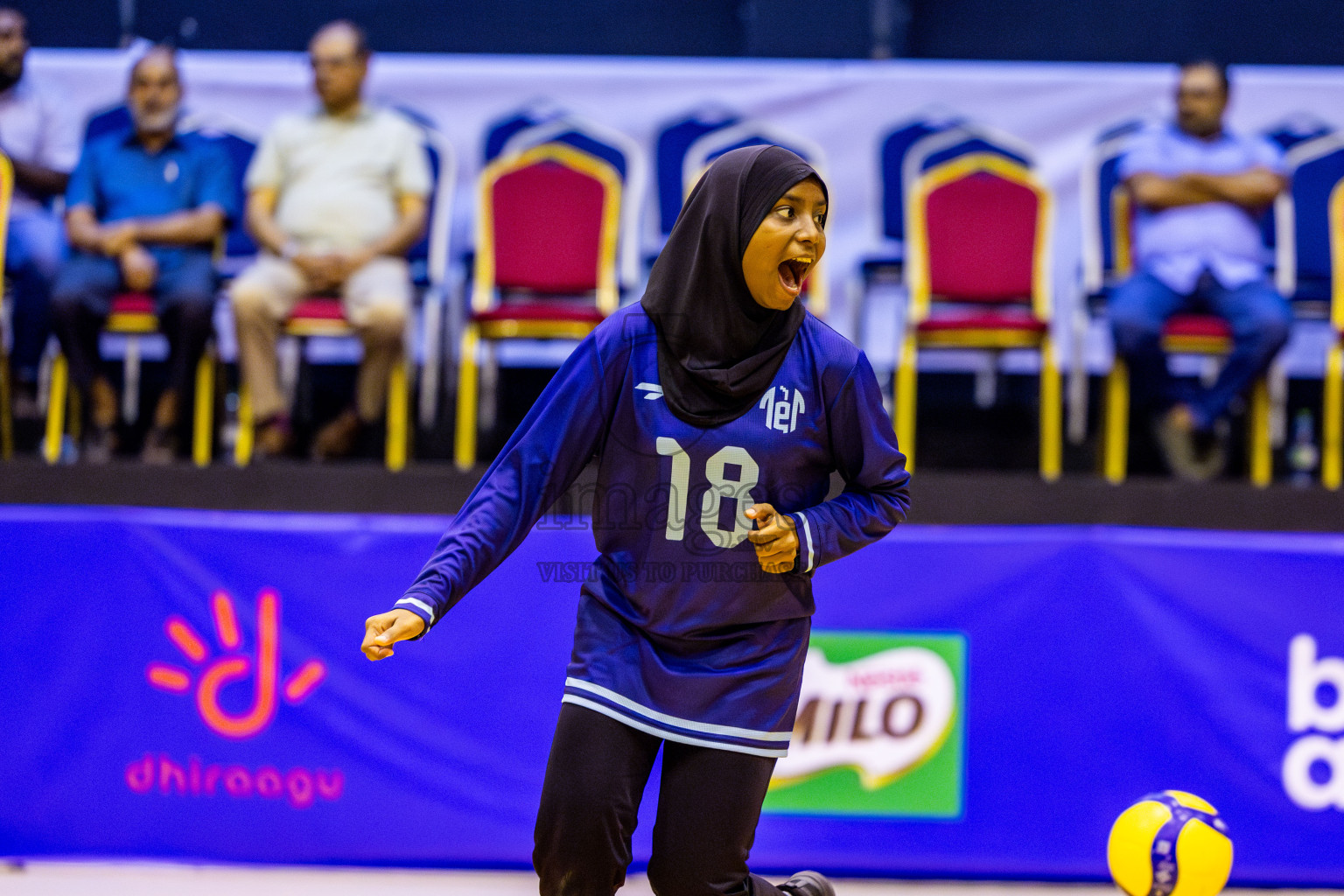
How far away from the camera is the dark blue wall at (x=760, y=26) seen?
259 inches

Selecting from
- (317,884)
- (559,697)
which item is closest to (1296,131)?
(559,697)

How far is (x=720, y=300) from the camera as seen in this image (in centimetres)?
215

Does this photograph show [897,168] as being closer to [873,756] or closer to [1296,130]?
[1296,130]

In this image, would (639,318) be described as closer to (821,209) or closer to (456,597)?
(821,209)

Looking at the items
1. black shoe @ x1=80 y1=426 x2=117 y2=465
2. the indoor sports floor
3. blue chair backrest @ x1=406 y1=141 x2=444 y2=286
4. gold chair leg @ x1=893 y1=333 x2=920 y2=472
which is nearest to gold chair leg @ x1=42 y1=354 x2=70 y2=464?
black shoe @ x1=80 y1=426 x2=117 y2=465

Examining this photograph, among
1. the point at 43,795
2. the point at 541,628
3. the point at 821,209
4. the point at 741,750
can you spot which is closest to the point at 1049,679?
the point at 541,628

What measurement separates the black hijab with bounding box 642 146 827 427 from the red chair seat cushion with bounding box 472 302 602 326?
2.65 meters

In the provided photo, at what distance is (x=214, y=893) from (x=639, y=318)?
7.16 ft

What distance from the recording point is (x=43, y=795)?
139 inches

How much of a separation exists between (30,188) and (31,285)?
0.51 metres

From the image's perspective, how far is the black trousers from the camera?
2.07 metres

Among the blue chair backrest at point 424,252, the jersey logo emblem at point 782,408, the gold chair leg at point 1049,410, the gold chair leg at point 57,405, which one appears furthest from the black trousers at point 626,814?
the gold chair leg at point 57,405

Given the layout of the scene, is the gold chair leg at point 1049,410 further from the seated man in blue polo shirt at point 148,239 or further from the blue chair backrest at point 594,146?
the seated man in blue polo shirt at point 148,239

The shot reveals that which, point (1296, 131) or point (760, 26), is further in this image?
point (760, 26)
